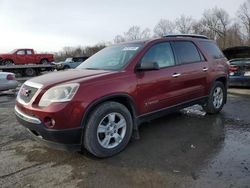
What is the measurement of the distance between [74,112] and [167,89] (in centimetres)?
193

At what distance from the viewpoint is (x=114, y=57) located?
4.71 metres

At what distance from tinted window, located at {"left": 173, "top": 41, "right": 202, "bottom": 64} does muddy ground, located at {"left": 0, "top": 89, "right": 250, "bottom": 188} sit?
1377 millimetres

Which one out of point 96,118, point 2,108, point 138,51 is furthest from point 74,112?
point 2,108

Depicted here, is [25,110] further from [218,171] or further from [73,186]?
[218,171]

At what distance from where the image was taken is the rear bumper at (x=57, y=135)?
3.39 m

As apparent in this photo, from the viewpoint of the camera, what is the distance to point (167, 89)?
463cm

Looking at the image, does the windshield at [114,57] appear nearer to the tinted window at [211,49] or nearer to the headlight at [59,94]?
the headlight at [59,94]

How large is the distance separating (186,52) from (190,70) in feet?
1.35

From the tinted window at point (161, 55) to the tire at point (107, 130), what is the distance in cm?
110

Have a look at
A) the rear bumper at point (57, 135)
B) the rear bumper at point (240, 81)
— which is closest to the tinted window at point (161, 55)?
the rear bumper at point (57, 135)

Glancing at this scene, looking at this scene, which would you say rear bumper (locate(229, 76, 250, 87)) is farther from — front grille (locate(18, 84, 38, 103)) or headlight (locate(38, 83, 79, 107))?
front grille (locate(18, 84, 38, 103))

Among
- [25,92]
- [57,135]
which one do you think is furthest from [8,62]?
[57,135]

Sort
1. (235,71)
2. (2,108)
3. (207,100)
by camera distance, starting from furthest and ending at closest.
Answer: (235,71)
(2,108)
(207,100)

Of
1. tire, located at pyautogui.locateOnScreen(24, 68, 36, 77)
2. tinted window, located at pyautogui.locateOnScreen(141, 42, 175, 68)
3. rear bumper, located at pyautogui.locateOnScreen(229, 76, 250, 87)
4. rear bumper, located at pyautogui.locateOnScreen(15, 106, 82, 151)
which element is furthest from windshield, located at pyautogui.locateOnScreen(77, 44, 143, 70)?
tire, located at pyautogui.locateOnScreen(24, 68, 36, 77)
